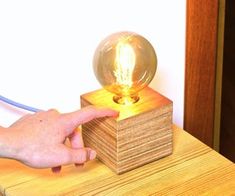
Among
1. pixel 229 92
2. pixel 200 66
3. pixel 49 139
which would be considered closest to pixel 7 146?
pixel 49 139

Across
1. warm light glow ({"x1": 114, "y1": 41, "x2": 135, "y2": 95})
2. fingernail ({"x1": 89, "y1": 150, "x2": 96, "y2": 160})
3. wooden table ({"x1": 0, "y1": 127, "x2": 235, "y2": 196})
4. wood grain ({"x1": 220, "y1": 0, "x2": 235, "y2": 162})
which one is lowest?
wood grain ({"x1": 220, "y1": 0, "x2": 235, "y2": 162})

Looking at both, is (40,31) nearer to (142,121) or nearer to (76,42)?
(76,42)

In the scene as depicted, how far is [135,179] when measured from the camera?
2.92ft

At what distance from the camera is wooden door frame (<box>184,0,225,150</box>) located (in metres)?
1.11

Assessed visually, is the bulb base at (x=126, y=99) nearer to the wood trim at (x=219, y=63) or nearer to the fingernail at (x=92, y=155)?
the fingernail at (x=92, y=155)

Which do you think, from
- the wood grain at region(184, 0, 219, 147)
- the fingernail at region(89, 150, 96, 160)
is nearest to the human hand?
the fingernail at region(89, 150, 96, 160)

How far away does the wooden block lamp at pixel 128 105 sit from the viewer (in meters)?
0.88

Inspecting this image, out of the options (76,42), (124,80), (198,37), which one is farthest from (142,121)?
(198,37)

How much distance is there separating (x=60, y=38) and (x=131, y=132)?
23cm

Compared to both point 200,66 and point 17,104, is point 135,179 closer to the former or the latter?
point 17,104

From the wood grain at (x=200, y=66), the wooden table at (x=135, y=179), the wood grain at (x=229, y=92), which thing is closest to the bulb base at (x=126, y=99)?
the wooden table at (x=135, y=179)

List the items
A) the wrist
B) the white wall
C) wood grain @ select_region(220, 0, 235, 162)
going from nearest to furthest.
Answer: the wrist
the white wall
wood grain @ select_region(220, 0, 235, 162)

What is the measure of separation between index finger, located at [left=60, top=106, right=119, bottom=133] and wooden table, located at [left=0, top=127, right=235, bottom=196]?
0.29 ft

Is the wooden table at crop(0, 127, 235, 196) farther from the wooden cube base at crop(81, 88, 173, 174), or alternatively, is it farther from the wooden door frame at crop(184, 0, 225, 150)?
the wooden door frame at crop(184, 0, 225, 150)
